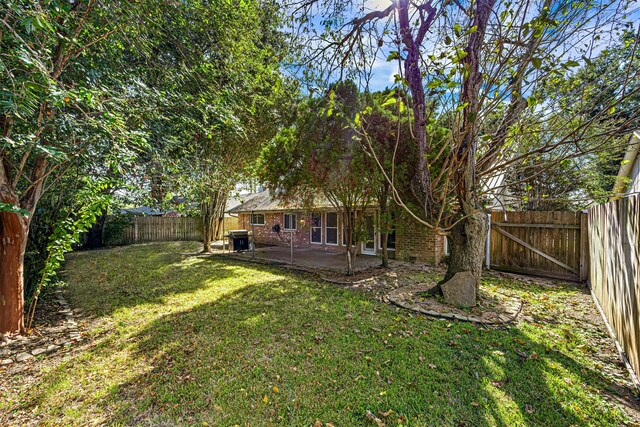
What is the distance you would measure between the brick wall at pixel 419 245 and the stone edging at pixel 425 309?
3038 mm

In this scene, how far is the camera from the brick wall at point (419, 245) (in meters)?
9.56

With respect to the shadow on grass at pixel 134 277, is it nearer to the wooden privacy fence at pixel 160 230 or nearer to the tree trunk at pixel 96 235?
the tree trunk at pixel 96 235

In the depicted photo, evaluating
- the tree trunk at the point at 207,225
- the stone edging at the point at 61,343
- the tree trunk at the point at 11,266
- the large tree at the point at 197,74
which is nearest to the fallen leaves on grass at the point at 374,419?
the stone edging at the point at 61,343

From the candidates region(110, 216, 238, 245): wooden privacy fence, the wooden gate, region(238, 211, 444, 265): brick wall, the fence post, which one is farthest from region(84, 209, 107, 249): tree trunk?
the fence post

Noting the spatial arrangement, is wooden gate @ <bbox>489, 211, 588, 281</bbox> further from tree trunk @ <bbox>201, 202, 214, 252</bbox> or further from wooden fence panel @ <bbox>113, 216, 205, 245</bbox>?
wooden fence panel @ <bbox>113, 216, 205, 245</bbox>

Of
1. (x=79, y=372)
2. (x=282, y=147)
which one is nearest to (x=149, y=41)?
(x=282, y=147)

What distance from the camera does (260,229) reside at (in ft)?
57.0

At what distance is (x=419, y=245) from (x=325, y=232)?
5191 mm

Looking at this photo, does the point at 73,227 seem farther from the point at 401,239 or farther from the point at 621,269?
the point at 401,239

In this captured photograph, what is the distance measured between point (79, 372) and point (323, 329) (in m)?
3.23

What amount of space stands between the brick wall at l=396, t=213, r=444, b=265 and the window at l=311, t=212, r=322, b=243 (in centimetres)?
463

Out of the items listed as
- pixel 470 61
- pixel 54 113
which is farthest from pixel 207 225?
pixel 470 61

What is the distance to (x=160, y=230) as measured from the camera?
19297 mm

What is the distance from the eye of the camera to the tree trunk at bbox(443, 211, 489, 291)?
5457mm
